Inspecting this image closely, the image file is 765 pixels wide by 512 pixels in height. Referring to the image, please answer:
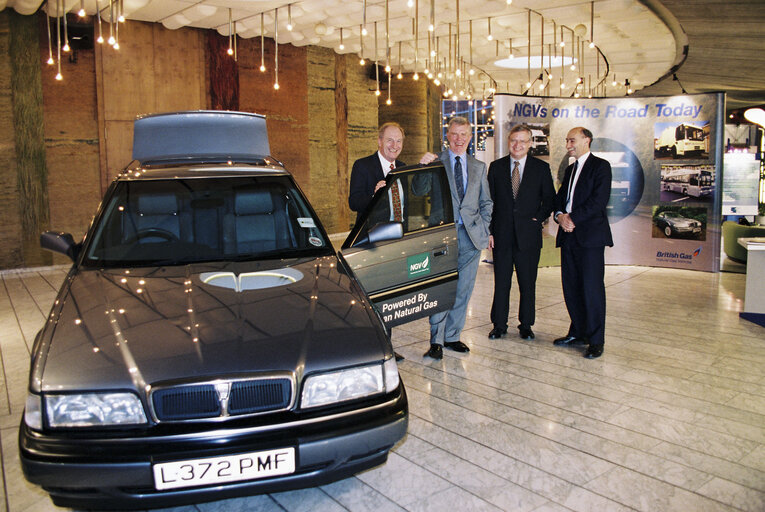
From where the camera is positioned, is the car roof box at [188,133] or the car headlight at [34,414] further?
the car roof box at [188,133]

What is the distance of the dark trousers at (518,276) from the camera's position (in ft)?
15.4

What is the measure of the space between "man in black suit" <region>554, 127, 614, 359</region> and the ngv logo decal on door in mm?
1173

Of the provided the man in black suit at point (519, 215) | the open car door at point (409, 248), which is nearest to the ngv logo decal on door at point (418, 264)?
the open car door at point (409, 248)

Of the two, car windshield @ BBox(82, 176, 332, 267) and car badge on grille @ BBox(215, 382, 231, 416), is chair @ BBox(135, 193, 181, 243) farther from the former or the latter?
car badge on grille @ BBox(215, 382, 231, 416)

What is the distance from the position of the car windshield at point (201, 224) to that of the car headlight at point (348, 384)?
93 centimetres

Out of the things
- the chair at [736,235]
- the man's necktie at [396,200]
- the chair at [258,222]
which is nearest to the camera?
the chair at [258,222]

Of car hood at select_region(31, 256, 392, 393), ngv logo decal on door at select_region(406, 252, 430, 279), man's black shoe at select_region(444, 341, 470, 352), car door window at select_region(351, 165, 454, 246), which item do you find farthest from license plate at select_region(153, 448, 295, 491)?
man's black shoe at select_region(444, 341, 470, 352)

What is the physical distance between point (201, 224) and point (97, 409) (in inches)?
47.1

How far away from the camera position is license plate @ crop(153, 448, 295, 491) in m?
1.82

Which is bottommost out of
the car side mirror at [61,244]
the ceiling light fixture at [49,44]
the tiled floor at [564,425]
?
the tiled floor at [564,425]

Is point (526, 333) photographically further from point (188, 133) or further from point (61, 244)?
point (61, 244)

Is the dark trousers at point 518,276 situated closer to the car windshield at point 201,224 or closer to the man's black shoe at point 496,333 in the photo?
the man's black shoe at point 496,333

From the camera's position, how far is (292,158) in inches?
444

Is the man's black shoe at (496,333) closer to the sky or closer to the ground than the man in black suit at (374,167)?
closer to the ground
